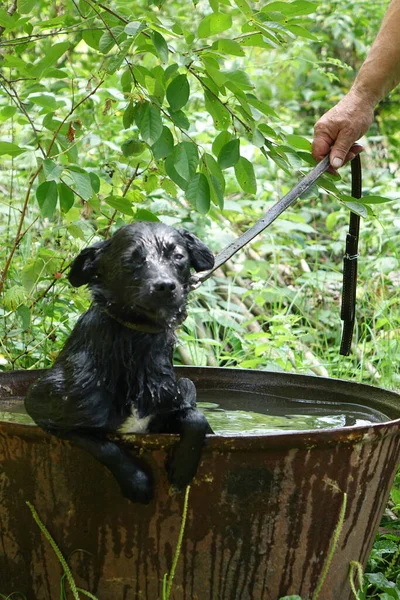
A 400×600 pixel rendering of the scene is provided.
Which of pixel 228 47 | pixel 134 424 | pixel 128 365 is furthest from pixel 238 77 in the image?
pixel 134 424

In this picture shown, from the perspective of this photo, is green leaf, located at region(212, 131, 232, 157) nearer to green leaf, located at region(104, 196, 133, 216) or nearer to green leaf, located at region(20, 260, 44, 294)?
green leaf, located at region(104, 196, 133, 216)

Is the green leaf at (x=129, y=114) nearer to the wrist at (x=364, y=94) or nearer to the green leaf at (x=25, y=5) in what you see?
the green leaf at (x=25, y=5)

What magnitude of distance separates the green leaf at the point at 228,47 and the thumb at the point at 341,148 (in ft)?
2.33

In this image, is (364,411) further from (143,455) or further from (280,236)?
(280,236)

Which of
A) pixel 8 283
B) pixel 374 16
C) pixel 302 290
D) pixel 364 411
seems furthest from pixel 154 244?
pixel 374 16

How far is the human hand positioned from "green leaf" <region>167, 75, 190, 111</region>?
0.67 meters

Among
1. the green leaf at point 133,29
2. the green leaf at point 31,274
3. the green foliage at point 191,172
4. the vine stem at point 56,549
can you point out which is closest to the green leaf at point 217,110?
the green foliage at point 191,172

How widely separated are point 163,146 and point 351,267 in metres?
0.90

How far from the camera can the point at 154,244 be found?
1966mm

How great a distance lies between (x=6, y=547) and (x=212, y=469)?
2.24 feet

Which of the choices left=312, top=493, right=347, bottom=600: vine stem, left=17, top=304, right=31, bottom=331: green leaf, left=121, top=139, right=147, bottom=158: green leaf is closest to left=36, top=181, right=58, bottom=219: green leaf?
left=121, top=139, right=147, bottom=158: green leaf

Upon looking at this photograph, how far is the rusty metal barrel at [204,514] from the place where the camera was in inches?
76.8

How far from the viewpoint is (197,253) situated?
213cm

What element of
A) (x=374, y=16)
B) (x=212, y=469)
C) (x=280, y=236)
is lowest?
(x=212, y=469)
